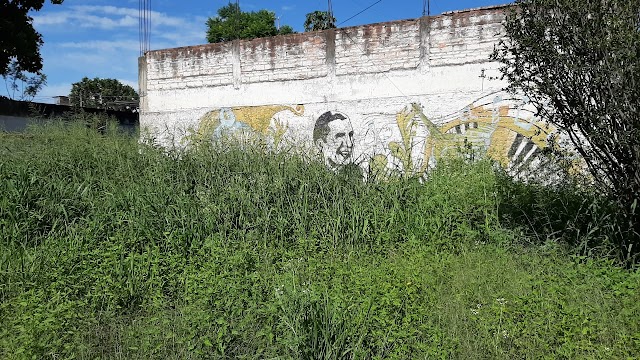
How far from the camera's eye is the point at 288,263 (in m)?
4.45

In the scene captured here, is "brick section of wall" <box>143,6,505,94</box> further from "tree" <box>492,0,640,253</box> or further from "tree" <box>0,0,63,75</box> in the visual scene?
"tree" <box>0,0,63,75</box>

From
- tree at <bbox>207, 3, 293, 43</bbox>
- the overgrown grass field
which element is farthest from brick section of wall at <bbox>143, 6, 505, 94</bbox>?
tree at <bbox>207, 3, 293, 43</bbox>

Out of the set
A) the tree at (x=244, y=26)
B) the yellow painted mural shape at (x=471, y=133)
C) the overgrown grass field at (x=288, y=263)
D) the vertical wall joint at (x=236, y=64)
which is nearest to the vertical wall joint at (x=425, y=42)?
the yellow painted mural shape at (x=471, y=133)

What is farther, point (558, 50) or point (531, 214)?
point (531, 214)

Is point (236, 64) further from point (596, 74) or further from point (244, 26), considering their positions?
point (244, 26)

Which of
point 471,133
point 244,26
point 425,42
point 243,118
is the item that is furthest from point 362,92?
point 244,26

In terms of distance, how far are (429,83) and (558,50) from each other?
4.09 m

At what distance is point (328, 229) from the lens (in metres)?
5.23

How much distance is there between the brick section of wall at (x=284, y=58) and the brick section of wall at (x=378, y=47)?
37 cm

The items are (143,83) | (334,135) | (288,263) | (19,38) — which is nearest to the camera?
(288,263)

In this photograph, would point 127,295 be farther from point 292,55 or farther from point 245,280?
point 292,55

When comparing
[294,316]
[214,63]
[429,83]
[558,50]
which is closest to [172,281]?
[294,316]

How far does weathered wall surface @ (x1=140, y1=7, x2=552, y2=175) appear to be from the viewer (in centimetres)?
796

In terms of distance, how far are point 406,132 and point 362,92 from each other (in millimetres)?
1072
